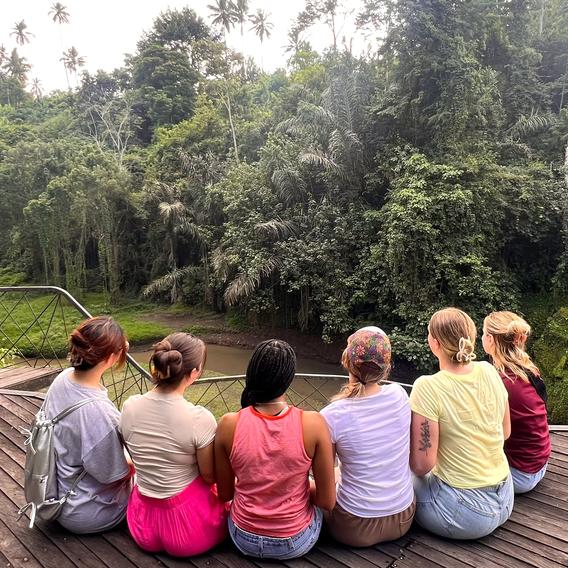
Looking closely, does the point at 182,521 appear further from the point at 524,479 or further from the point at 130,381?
the point at 130,381

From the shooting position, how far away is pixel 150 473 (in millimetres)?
1916

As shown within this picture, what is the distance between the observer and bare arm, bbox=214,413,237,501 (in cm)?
180

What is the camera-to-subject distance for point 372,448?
1868 millimetres

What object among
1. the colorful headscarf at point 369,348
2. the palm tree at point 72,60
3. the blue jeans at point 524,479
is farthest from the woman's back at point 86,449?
the palm tree at point 72,60

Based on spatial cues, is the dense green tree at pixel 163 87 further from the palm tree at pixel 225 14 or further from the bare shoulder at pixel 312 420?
the bare shoulder at pixel 312 420

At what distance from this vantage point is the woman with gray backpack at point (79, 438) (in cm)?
198

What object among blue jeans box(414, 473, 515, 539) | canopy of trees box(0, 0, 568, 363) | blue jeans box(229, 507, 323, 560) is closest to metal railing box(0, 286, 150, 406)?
canopy of trees box(0, 0, 568, 363)

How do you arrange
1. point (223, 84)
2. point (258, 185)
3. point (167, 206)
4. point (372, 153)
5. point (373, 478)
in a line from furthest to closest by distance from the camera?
point (223, 84)
point (167, 206)
point (258, 185)
point (372, 153)
point (373, 478)

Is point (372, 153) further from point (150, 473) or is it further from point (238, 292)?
point (150, 473)

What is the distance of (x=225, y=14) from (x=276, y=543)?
28591 mm

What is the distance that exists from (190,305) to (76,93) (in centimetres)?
1884

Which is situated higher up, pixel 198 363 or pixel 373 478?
pixel 198 363

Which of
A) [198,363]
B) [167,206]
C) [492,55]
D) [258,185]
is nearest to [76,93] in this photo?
[167,206]

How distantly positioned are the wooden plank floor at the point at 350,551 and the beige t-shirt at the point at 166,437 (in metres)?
0.40
